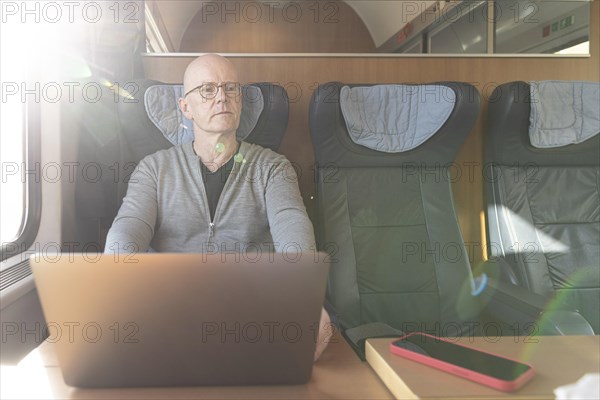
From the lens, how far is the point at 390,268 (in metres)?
1.96

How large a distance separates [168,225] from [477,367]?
1168mm

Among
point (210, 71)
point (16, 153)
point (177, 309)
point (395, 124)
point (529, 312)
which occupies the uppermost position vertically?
point (210, 71)

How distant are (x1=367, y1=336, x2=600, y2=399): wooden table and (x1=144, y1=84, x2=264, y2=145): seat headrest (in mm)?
1116

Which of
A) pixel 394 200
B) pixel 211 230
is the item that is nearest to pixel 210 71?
pixel 211 230

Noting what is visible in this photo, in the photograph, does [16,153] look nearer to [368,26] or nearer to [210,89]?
[210,89]

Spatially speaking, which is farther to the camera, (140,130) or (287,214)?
(140,130)

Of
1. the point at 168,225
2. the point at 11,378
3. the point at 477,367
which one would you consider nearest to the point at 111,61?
the point at 168,225

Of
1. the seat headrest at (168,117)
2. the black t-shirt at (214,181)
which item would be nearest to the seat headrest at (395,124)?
the seat headrest at (168,117)

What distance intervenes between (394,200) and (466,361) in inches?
48.6

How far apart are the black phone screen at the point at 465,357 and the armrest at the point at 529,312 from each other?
28.6 inches

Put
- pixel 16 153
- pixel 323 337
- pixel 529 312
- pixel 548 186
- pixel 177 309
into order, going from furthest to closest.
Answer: pixel 548 186 < pixel 16 153 < pixel 529 312 < pixel 323 337 < pixel 177 309

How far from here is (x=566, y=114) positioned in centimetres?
209

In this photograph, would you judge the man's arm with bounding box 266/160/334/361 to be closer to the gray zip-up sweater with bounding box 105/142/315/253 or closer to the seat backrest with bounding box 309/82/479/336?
the gray zip-up sweater with bounding box 105/142/315/253

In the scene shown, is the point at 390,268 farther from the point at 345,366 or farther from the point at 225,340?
the point at 225,340
